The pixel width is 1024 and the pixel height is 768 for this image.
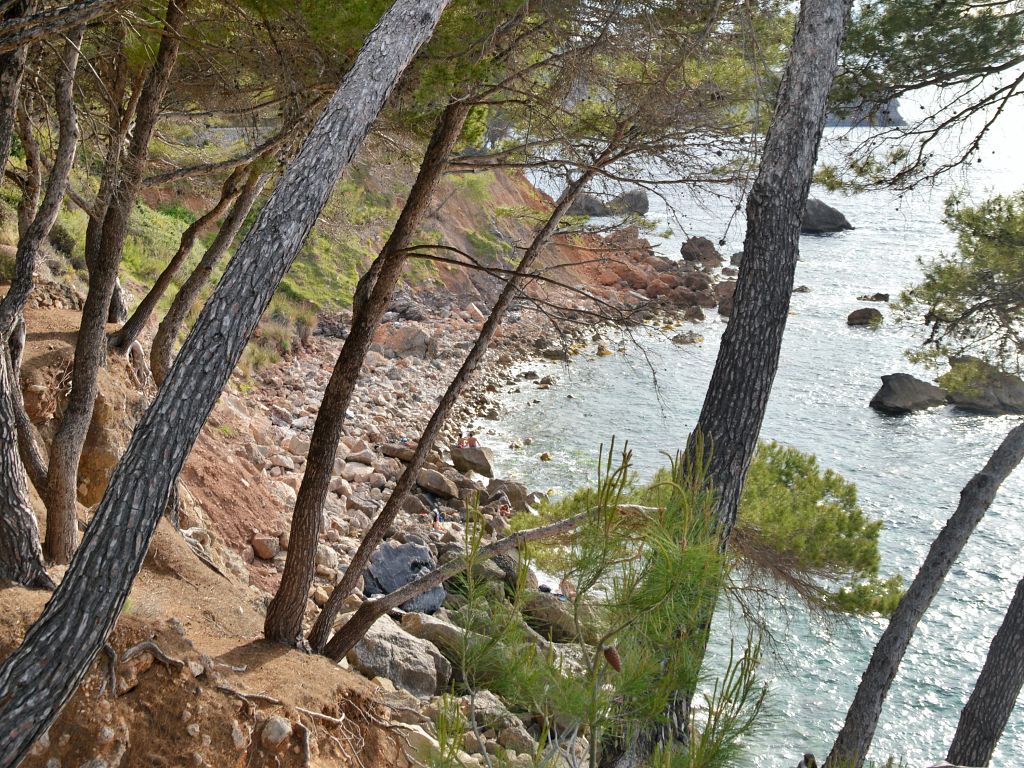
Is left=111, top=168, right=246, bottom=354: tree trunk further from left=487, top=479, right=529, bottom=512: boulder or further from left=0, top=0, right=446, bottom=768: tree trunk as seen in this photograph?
left=487, top=479, right=529, bottom=512: boulder

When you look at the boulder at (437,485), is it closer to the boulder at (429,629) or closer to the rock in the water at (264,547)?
the rock in the water at (264,547)

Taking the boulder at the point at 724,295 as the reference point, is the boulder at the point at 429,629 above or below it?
below

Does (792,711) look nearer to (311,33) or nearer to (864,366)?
(311,33)

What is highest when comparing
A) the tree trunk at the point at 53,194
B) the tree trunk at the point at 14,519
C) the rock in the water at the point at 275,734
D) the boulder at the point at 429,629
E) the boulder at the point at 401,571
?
the tree trunk at the point at 53,194

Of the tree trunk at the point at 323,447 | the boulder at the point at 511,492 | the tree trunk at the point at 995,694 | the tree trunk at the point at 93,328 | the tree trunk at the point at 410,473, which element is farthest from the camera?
the boulder at the point at 511,492

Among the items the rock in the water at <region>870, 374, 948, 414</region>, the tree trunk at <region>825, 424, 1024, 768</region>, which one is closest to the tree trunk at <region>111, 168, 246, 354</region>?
the tree trunk at <region>825, 424, 1024, 768</region>

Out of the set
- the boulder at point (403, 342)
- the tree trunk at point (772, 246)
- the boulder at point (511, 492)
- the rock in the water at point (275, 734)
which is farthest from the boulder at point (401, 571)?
the boulder at point (403, 342)

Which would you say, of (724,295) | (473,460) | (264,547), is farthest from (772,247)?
(724,295)

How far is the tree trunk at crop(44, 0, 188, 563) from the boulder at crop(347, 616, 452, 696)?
2.18 metres

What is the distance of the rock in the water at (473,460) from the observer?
12.7 m

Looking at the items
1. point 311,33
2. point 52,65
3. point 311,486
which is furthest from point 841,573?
point 52,65

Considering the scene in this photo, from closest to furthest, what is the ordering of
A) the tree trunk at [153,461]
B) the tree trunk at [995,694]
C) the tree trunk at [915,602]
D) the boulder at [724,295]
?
1. the tree trunk at [153,461]
2. the tree trunk at [995,694]
3. the tree trunk at [915,602]
4. the boulder at [724,295]

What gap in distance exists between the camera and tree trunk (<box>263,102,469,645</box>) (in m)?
5.08

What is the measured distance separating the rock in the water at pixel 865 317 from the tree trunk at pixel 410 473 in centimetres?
1782
